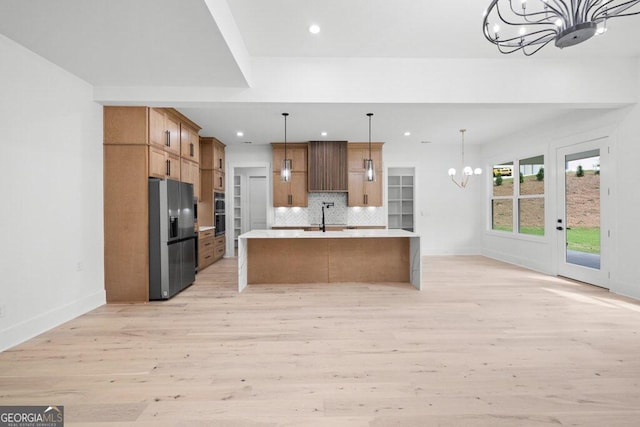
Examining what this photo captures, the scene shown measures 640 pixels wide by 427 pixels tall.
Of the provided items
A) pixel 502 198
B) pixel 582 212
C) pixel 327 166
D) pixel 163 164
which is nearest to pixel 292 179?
pixel 327 166

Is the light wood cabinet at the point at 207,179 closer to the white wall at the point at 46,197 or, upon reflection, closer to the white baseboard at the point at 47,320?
the white wall at the point at 46,197

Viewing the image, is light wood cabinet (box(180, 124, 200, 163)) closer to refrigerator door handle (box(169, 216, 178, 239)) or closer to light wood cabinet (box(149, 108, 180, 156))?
light wood cabinet (box(149, 108, 180, 156))

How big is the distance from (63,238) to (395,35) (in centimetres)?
414

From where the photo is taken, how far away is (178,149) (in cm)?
490

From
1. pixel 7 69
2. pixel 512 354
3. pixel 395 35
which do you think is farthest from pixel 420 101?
pixel 7 69

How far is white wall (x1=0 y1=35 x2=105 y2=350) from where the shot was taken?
2.66 metres

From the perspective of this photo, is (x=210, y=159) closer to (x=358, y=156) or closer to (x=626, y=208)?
(x=358, y=156)

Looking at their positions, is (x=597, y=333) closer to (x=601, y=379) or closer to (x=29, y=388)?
(x=601, y=379)

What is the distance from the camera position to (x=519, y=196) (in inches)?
247

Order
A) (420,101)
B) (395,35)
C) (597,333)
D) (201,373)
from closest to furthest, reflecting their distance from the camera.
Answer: (201,373) → (597,333) → (395,35) → (420,101)

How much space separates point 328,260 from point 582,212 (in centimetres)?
407

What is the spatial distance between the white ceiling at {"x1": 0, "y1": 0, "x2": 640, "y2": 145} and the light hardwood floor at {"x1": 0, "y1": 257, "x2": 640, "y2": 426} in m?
2.53

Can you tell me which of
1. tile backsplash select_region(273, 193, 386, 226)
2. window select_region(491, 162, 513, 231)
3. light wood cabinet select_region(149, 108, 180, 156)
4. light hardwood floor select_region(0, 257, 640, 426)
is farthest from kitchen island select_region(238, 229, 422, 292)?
window select_region(491, 162, 513, 231)

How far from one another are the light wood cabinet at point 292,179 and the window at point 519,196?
4.46m
